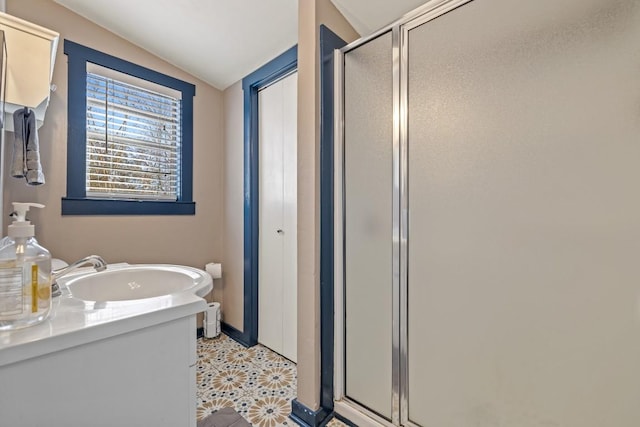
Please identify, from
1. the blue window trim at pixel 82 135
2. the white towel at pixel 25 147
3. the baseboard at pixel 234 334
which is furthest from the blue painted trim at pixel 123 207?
the baseboard at pixel 234 334

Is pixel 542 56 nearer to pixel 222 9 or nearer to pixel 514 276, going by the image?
pixel 514 276

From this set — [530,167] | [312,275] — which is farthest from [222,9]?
[530,167]

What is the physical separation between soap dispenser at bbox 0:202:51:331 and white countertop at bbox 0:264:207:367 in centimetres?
3

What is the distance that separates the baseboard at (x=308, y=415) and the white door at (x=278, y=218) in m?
0.52

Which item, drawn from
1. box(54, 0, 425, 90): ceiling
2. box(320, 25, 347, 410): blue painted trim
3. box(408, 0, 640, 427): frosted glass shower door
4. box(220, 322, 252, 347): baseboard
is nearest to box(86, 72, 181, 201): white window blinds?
box(54, 0, 425, 90): ceiling

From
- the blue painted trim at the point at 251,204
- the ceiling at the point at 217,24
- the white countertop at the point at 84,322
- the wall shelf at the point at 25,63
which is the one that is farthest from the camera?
the blue painted trim at the point at 251,204

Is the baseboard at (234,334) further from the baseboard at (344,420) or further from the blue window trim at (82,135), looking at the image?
the blue window trim at (82,135)

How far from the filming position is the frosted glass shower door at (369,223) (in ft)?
4.24

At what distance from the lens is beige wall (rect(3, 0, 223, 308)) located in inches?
62.8

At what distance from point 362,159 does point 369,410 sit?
46.6 inches

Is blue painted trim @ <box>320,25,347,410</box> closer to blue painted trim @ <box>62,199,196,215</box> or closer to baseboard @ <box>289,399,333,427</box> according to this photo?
baseboard @ <box>289,399,333,427</box>

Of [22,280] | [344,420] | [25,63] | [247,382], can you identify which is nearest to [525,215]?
[344,420]

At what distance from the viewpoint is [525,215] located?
0.98 metres

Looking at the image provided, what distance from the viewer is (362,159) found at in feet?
4.52
